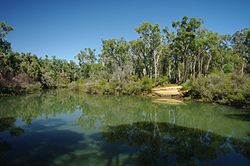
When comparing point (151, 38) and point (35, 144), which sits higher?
point (151, 38)

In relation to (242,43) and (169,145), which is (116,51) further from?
(169,145)

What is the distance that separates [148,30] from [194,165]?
1222 inches

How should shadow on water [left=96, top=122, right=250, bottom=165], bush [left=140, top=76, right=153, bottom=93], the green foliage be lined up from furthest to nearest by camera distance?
bush [left=140, top=76, right=153, bottom=93], the green foliage, shadow on water [left=96, top=122, right=250, bottom=165]

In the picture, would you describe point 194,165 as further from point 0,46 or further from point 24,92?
point 0,46

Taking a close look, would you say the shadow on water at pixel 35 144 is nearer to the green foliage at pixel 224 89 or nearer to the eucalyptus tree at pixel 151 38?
the green foliage at pixel 224 89

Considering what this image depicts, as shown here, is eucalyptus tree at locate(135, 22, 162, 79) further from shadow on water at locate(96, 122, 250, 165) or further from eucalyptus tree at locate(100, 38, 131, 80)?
shadow on water at locate(96, 122, 250, 165)

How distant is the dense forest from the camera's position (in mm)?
19906

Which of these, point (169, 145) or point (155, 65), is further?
point (155, 65)

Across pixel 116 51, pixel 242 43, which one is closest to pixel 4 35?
pixel 116 51

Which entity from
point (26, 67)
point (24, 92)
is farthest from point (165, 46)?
point (26, 67)

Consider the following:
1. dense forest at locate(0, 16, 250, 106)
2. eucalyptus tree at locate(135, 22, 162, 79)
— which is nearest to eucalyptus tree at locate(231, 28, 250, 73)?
dense forest at locate(0, 16, 250, 106)

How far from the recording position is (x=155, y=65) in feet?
119

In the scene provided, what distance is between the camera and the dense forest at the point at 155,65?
19.9 meters

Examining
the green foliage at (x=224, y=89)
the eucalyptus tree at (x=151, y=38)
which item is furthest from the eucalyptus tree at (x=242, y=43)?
the green foliage at (x=224, y=89)
